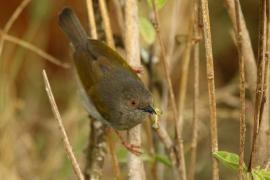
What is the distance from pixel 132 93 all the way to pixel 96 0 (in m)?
0.57

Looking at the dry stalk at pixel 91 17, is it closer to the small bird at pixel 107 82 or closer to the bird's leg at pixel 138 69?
the small bird at pixel 107 82

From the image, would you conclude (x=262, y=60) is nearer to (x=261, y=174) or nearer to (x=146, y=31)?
(x=261, y=174)

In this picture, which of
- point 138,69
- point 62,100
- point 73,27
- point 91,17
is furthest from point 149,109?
point 62,100

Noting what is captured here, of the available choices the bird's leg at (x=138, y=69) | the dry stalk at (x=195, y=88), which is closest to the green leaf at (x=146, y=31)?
the bird's leg at (x=138, y=69)

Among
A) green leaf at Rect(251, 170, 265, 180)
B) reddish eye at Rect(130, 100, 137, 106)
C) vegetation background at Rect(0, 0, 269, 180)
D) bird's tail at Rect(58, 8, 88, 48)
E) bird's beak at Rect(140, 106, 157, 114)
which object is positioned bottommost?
vegetation background at Rect(0, 0, 269, 180)

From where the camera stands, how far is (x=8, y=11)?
657 cm

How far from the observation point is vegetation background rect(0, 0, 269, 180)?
456 centimetres

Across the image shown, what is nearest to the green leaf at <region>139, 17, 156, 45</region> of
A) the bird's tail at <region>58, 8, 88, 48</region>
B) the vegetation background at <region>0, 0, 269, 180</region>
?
the vegetation background at <region>0, 0, 269, 180</region>

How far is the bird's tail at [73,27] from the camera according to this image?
3.84m

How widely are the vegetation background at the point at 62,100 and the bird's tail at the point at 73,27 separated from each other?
9.6 inches

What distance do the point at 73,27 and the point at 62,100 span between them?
107 inches

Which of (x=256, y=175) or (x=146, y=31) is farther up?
(x=146, y=31)

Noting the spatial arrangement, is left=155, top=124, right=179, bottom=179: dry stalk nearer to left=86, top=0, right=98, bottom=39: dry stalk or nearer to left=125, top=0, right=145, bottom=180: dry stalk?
left=125, top=0, right=145, bottom=180: dry stalk

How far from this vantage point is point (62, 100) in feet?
21.4
